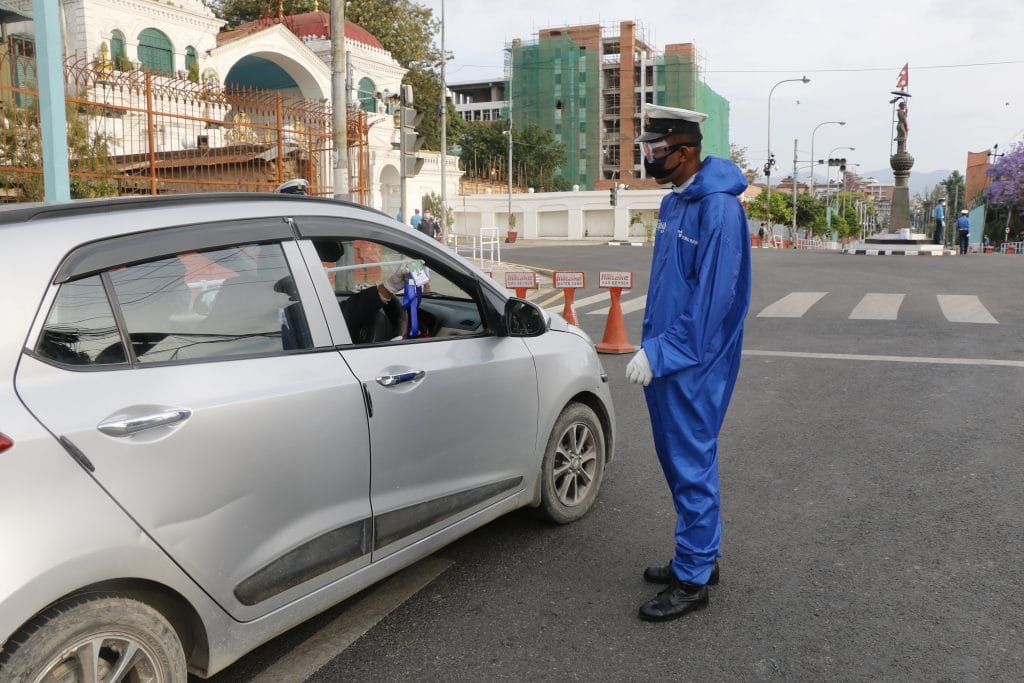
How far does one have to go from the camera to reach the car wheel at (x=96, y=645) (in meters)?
2.06

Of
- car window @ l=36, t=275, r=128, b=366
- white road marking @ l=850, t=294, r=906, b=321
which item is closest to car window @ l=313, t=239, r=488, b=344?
car window @ l=36, t=275, r=128, b=366

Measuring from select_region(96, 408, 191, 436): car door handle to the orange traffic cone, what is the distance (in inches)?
308

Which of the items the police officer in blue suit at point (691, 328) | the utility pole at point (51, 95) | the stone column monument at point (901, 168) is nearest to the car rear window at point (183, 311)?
the police officer in blue suit at point (691, 328)

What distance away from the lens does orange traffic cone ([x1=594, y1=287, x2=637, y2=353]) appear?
9.97 metres

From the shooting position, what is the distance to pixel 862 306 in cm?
1361

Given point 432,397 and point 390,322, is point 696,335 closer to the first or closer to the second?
point 432,397

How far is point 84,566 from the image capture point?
2.15 metres

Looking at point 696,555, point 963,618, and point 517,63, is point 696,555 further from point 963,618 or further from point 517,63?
point 517,63

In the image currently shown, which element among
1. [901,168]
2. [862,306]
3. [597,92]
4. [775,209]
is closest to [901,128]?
[901,168]

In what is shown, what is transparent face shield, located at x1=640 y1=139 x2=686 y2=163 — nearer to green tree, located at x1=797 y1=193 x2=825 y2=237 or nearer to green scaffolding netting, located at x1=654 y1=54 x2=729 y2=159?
green scaffolding netting, located at x1=654 y1=54 x2=729 y2=159

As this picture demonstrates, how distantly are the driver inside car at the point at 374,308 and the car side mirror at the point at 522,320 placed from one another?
49 centimetres

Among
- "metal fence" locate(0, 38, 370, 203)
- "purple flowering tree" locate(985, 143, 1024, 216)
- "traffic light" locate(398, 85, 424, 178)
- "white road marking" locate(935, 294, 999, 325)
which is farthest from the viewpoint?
"purple flowering tree" locate(985, 143, 1024, 216)

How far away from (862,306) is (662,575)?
11118mm

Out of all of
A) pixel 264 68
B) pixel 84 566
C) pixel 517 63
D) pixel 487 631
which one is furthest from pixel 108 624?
pixel 517 63
